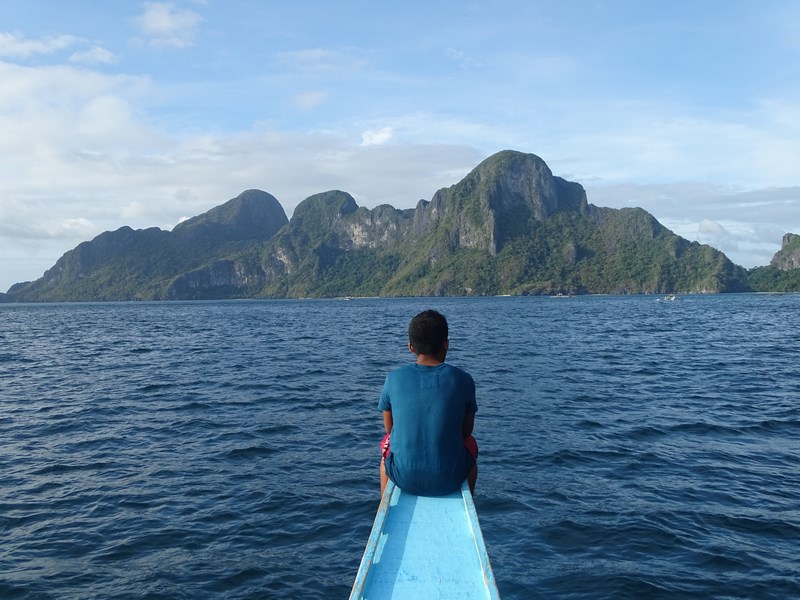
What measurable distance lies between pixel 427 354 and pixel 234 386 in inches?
798

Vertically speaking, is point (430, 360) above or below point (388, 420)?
above

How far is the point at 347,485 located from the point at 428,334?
701 cm

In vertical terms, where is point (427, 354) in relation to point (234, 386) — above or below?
above

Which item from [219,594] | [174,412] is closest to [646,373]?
[174,412]

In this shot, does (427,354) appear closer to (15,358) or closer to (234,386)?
(234,386)

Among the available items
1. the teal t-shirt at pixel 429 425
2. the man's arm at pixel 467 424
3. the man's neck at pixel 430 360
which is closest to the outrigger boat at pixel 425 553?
the teal t-shirt at pixel 429 425

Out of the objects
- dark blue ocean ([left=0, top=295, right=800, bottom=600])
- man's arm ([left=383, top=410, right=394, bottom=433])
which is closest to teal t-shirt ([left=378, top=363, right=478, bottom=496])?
man's arm ([left=383, top=410, right=394, bottom=433])

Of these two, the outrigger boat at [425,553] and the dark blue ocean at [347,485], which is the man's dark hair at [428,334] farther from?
the dark blue ocean at [347,485]

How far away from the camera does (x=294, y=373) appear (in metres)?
29.0

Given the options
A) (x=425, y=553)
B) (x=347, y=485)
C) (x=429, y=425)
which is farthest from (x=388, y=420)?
(x=347, y=485)

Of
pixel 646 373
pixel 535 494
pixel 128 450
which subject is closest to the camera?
pixel 535 494

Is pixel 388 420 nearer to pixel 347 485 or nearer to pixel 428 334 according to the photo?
pixel 428 334

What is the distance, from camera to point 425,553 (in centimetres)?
530

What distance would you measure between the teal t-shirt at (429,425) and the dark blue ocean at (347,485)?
116 inches
